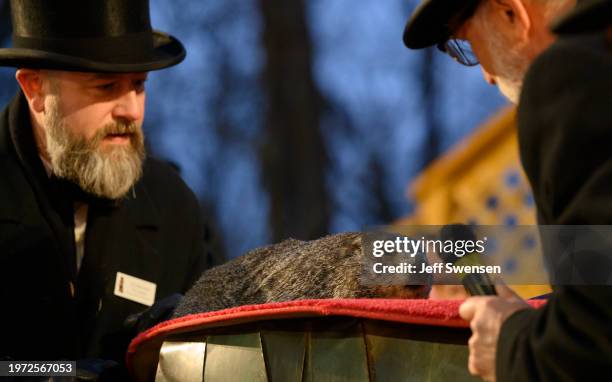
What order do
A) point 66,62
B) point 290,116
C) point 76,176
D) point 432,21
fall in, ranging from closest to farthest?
point 432,21 → point 66,62 → point 76,176 → point 290,116

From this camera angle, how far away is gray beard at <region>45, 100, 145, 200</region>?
3695mm

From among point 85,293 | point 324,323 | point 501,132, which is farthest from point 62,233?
point 501,132

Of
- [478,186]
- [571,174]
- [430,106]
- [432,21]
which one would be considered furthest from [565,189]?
[430,106]

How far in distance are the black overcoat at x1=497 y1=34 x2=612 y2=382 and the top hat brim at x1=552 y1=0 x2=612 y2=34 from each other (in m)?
0.01

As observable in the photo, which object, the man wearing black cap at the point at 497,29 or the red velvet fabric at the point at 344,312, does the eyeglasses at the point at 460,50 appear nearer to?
the man wearing black cap at the point at 497,29

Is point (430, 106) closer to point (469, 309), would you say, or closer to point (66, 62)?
point (66, 62)

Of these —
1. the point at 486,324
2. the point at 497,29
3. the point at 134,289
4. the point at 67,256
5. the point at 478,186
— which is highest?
the point at 497,29

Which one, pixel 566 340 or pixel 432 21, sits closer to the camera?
pixel 566 340

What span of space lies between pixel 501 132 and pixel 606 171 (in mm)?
5658

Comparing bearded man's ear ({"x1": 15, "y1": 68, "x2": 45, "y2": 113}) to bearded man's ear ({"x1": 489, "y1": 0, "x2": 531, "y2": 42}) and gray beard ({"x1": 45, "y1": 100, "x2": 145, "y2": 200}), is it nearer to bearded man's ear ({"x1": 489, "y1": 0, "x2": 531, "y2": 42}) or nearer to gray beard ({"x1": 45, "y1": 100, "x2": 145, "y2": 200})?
gray beard ({"x1": 45, "y1": 100, "x2": 145, "y2": 200})

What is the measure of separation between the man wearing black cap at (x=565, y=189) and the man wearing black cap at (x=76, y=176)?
2.04 m

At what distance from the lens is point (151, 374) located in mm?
2500

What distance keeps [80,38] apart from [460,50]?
173cm

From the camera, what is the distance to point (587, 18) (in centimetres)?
157
